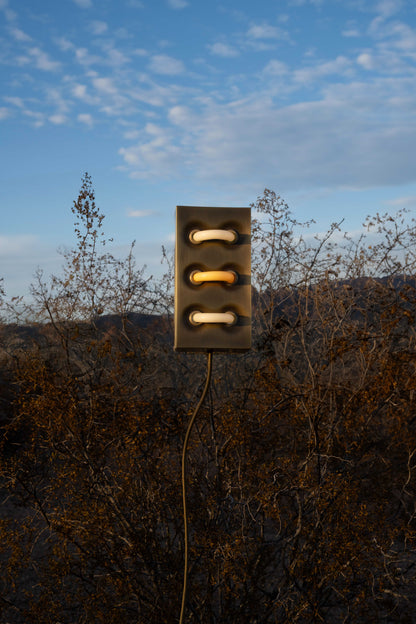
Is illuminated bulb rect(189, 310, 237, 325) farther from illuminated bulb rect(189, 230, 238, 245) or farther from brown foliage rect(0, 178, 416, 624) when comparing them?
brown foliage rect(0, 178, 416, 624)

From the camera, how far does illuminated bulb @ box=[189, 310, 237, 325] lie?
2.07 metres

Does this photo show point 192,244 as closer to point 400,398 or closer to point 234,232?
point 234,232

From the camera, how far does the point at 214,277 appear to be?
2.09 metres

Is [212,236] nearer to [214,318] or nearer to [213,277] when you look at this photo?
[213,277]

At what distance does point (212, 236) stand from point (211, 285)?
0.17 meters

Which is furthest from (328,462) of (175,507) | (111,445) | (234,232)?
(234,232)

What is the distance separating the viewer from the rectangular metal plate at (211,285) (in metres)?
2.09

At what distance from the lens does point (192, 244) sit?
85.6 inches

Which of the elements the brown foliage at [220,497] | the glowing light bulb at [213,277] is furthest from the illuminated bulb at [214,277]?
the brown foliage at [220,497]

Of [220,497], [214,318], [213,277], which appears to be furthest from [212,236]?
[220,497]

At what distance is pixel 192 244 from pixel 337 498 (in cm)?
230

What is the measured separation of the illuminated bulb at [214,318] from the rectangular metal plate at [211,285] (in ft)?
0.07

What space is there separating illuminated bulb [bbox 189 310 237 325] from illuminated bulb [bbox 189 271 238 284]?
0.36ft

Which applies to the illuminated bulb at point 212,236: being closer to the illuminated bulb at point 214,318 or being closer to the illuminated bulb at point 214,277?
the illuminated bulb at point 214,277
